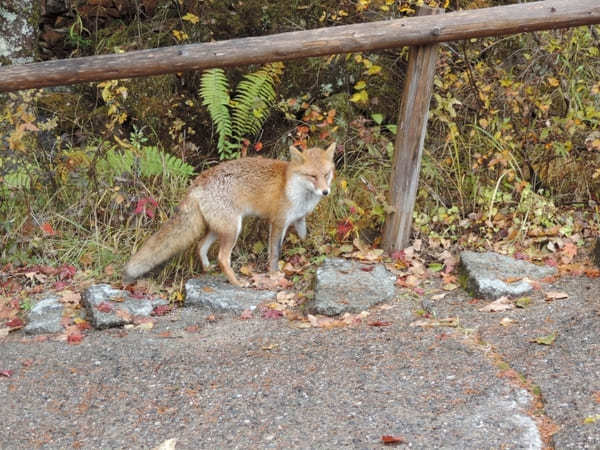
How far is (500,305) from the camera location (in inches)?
212

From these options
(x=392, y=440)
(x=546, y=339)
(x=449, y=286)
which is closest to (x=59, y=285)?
(x=449, y=286)

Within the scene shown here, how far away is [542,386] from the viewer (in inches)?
163

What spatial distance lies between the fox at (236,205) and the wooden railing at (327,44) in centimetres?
99

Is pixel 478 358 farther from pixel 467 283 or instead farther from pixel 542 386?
pixel 467 283

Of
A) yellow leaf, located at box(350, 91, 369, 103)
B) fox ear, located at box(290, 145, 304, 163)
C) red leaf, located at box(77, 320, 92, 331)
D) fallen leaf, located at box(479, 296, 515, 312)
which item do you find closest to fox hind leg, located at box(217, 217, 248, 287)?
fox ear, located at box(290, 145, 304, 163)

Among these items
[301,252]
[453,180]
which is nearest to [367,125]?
[453,180]

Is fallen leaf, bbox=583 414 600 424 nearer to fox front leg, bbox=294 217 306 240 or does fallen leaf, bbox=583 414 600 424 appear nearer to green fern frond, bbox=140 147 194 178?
fox front leg, bbox=294 217 306 240

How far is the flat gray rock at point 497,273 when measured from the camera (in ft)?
18.3

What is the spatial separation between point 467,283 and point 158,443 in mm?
2984

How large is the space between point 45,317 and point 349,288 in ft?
8.05

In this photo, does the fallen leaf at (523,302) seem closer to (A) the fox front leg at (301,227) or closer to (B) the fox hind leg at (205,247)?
(A) the fox front leg at (301,227)

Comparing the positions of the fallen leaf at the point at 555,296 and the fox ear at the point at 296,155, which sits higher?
the fox ear at the point at 296,155

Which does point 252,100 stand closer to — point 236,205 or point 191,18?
point 191,18

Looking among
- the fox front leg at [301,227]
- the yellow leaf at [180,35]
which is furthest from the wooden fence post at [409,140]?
the yellow leaf at [180,35]
